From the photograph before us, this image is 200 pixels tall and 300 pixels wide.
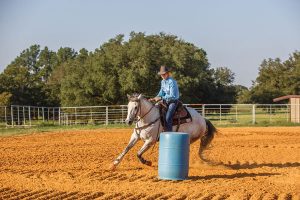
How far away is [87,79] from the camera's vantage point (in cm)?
5116

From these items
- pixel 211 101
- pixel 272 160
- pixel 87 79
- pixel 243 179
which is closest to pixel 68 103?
pixel 87 79

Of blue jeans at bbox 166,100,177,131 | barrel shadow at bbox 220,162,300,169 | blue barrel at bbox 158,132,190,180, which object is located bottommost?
barrel shadow at bbox 220,162,300,169

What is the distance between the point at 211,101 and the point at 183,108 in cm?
4974

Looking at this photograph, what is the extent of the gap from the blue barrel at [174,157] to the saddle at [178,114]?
1962mm

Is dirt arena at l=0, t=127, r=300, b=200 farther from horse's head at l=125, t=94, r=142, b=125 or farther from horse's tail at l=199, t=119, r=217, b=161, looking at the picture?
horse's head at l=125, t=94, r=142, b=125

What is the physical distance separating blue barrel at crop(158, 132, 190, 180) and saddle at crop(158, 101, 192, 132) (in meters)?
1.96

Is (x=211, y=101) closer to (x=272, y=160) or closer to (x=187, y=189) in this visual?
(x=272, y=160)

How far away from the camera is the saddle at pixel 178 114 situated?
36.8 feet

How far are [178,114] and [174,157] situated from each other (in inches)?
94.7

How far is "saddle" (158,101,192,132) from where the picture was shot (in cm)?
1122

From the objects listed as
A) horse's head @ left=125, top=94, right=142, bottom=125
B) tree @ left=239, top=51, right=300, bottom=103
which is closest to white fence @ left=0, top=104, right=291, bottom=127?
horse's head @ left=125, top=94, right=142, bottom=125

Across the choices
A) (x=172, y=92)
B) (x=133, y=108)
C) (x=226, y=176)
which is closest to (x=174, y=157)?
(x=226, y=176)

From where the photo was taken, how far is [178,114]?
11.5 metres

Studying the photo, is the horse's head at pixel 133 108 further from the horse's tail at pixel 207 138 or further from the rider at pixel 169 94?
the horse's tail at pixel 207 138
